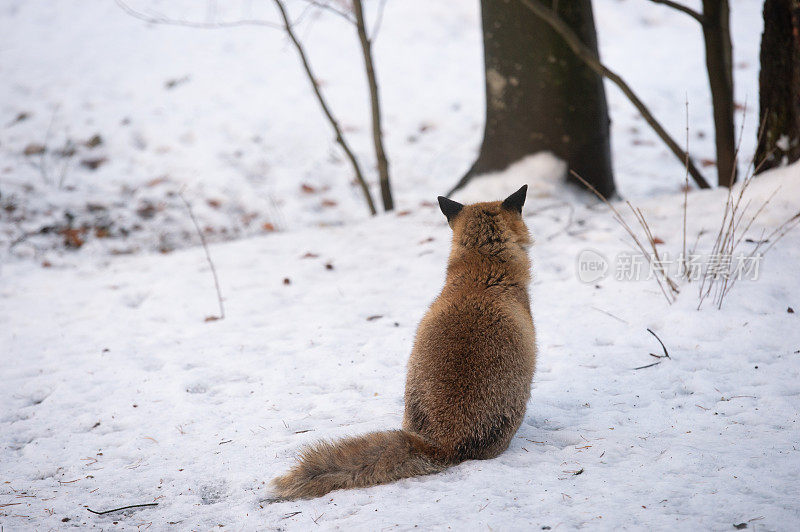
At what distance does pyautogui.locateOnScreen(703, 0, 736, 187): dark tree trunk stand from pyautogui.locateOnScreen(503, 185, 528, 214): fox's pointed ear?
11.7ft

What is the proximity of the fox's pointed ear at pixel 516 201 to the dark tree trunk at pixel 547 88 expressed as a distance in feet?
11.1

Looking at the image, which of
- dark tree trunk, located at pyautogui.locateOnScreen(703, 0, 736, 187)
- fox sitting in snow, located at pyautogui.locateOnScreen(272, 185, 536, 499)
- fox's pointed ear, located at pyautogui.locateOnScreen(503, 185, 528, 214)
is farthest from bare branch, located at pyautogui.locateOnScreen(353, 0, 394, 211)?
fox sitting in snow, located at pyautogui.locateOnScreen(272, 185, 536, 499)

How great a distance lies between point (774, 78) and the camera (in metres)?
5.44

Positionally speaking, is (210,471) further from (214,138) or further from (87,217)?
(214,138)

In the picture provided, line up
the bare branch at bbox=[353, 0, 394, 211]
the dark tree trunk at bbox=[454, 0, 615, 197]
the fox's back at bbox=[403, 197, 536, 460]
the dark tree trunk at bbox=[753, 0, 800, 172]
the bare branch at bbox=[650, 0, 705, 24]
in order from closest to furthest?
the fox's back at bbox=[403, 197, 536, 460]
the dark tree trunk at bbox=[753, 0, 800, 172]
the bare branch at bbox=[650, 0, 705, 24]
the dark tree trunk at bbox=[454, 0, 615, 197]
the bare branch at bbox=[353, 0, 394, 211]

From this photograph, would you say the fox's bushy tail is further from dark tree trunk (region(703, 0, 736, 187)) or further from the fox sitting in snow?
dark tree trunk (region(703, 0, 736, 187))

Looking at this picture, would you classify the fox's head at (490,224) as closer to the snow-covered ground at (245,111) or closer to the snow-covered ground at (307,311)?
the snow-covered ground at (307,311)

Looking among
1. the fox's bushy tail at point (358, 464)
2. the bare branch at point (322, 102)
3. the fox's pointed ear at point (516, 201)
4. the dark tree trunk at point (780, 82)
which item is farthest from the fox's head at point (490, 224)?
the bare branch at point (322, 102)

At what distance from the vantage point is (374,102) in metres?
7.58

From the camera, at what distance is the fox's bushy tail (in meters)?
2.93

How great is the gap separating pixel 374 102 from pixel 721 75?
4.09 metres

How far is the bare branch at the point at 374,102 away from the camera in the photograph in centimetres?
730

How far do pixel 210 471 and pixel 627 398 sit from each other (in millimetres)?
2700

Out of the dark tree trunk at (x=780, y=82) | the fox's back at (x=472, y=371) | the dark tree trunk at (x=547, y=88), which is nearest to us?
the fox's back at (x=472, y=371)
